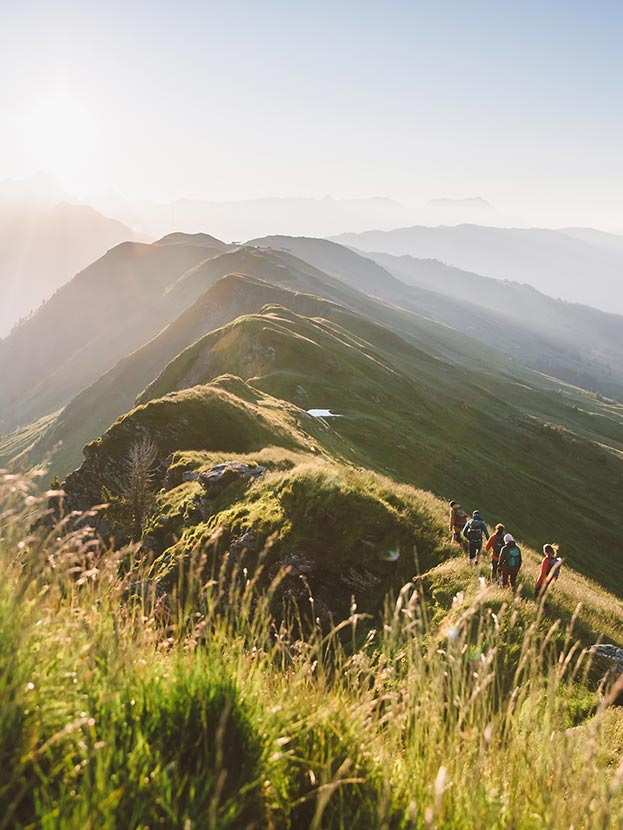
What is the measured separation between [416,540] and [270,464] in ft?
37.7

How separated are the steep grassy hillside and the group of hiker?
19233 mm

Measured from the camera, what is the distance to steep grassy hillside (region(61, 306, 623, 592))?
3946 cm

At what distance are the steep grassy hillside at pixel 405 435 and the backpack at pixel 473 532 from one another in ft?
66.9

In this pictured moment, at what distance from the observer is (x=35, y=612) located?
3.36 metres

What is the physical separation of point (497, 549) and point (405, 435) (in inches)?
1672

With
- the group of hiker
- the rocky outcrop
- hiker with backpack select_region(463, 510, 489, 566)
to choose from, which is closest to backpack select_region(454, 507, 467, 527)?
the group of hiker

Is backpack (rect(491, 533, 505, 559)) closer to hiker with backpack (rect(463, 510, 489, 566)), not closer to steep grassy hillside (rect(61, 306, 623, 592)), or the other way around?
hiker with backpack (rect(463, 510, 489, 566))

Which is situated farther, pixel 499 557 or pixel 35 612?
pixel 499 557

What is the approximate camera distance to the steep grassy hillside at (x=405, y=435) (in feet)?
129

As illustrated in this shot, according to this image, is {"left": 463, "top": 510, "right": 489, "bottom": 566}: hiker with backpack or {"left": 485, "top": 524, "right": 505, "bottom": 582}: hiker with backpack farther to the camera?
{"left": 463, "top": 510, "right": 489, "bottom": 566}: hiker with backpack

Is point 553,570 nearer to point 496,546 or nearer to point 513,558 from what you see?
point 513,558

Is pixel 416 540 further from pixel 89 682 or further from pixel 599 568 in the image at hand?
pixel 599 568

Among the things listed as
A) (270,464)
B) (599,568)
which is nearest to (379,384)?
(599,568)

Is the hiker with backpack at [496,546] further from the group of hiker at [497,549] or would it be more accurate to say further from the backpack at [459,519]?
the backpack at [459,519]
